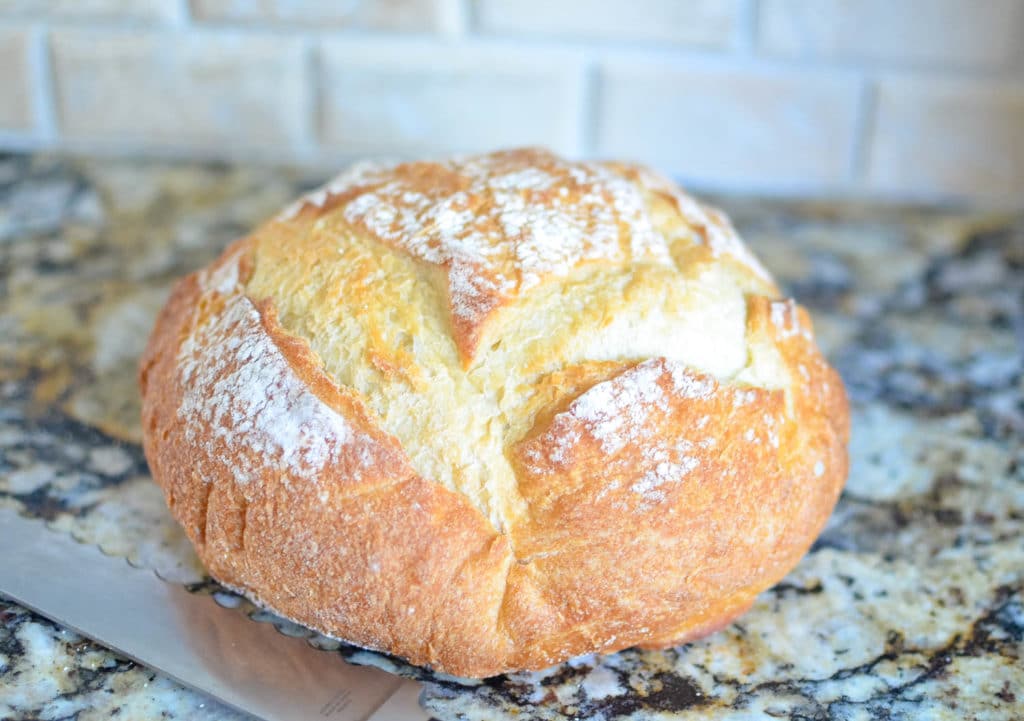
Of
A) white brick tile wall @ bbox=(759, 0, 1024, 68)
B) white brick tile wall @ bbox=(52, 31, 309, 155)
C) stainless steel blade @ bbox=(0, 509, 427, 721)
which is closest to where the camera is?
stainless steel blade @ bbox=(0, 509, 427, 721)

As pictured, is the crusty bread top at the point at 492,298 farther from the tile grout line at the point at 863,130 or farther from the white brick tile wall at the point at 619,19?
the tile grout line at the point at 863,130

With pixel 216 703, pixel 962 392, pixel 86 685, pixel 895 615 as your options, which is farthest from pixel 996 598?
pixel 86 685

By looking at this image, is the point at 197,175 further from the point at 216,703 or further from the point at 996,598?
the point at 996,598

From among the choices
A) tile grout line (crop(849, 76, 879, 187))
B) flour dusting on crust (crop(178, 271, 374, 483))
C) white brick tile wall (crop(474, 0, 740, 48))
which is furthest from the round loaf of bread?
tile grout line (crop(849, 76, 879, 187))

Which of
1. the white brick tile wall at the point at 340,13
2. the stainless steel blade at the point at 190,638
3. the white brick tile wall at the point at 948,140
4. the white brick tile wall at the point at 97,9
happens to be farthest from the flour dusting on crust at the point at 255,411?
the white brick tile wall at the point at 948,140

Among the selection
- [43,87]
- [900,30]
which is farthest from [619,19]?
[43,87]

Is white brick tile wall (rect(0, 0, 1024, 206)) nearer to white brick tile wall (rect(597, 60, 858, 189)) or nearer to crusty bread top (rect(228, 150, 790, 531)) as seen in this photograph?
white brick tile wall (rect(597, 60, 858, 189))

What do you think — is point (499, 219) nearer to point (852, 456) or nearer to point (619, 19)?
point (852, 456)
